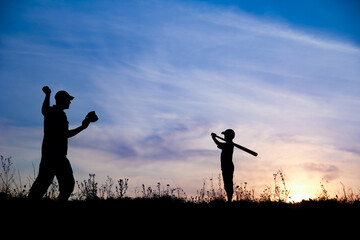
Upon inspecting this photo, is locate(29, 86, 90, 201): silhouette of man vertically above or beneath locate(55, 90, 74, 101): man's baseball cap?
beneath

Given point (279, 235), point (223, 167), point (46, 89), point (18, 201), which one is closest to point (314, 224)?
point (279, 235)

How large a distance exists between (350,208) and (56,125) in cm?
621

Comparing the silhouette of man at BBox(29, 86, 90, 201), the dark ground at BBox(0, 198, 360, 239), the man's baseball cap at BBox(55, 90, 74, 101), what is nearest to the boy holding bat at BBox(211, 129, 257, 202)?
the dark ground at BBox(0, 198, 360, 239)

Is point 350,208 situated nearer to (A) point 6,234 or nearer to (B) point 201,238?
(B) point 201,238

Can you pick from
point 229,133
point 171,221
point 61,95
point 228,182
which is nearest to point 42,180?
point 61,95

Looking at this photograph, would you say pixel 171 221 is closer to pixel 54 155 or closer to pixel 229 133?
pixel 54 155

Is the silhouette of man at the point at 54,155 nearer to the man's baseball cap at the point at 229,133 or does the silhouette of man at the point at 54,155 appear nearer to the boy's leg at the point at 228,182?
the boy's leg at the point at 228,182

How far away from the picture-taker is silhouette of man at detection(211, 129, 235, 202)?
833 cm

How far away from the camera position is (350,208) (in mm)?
6867

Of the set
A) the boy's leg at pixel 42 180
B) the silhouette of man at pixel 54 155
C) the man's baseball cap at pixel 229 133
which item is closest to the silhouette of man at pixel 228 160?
the man's baseball cap at pixel 229 133

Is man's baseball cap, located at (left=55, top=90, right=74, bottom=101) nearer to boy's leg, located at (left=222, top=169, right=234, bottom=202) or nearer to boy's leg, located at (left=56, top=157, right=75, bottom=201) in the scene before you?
boy's leg, located at (left=56, top=157, right=75, bottom=201)

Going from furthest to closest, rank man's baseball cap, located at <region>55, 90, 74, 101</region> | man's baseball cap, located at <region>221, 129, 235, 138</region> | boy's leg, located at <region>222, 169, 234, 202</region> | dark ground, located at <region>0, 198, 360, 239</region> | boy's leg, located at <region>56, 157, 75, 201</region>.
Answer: man's baseball cap, located at <region>221, 129, 235, 138</region> < boy's leg, located at <region>222, 169, 234, 202</region> < man's baseball cap, located at <region>55, 90, 74, 101</region> < boy's leg, located at <region>56, 157, 75, 201</region> < dark ground, located at <region>0, 198, 360, 239</region>

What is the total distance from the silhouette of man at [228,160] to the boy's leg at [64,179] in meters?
4.01

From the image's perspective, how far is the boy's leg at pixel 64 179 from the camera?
582 centimetres
